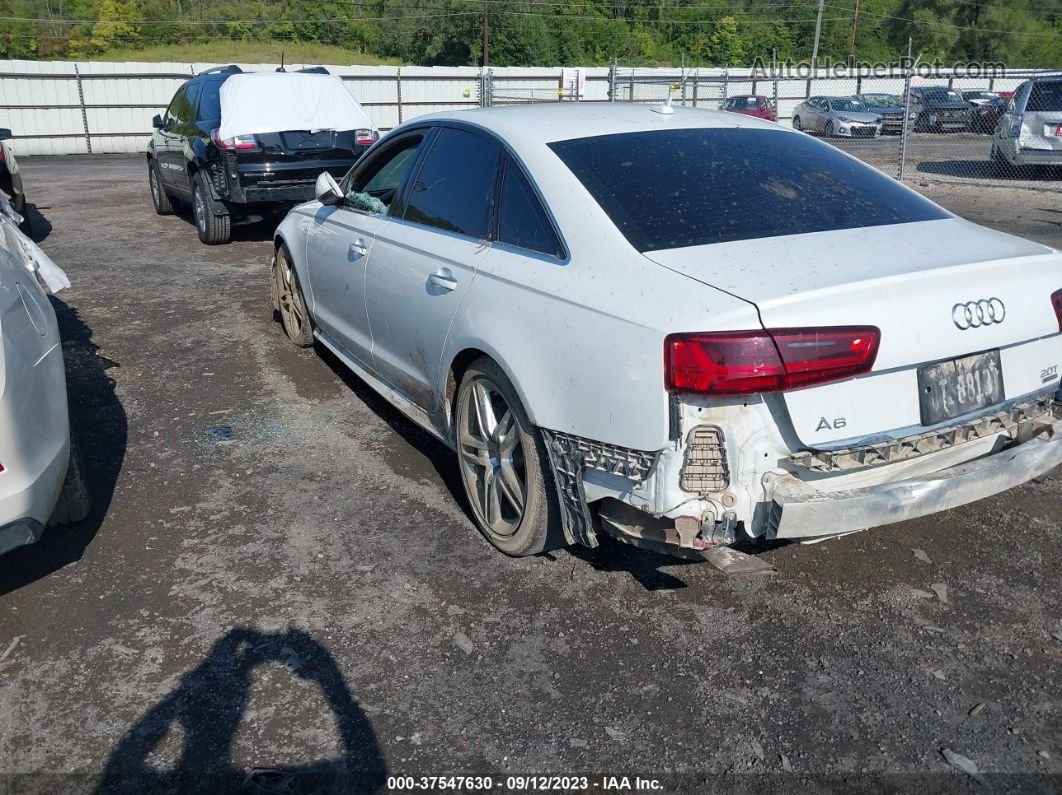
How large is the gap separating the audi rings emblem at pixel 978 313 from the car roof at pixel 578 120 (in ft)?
4.99

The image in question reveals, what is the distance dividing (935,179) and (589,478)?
49.5 ft

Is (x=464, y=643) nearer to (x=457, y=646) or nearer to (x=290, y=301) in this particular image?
(x=457, y=646)

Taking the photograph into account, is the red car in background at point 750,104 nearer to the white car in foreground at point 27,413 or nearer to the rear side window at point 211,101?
the rear side window at point 211,101

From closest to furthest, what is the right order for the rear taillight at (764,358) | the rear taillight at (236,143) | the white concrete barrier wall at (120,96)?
the rear taillight at (764,358), the rear taillight at (236,143), the white concrete barrier wall at (120,96)

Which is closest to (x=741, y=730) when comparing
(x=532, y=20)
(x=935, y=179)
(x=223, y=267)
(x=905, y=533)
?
(x=905, y=533)

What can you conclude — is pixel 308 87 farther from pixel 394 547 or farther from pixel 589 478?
pixel 589 478

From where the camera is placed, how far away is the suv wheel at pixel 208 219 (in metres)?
9.98

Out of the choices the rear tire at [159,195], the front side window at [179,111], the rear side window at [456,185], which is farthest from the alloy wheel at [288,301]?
the rear tire at [159,195]

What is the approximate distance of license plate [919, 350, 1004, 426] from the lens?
2.85 metres

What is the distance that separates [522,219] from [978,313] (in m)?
1.61

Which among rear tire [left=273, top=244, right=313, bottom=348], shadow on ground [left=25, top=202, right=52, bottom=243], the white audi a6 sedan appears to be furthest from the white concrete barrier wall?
the white audi a6 sedan

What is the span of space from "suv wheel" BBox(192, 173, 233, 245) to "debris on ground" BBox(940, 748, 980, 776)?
9146 millimetres

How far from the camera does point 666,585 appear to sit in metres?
3.43

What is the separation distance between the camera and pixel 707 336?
2617mm
